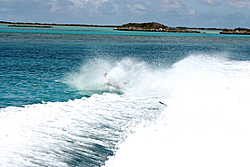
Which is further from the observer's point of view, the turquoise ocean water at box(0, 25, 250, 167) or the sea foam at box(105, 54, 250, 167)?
the turquoise ocean water at box(0, 25, 250, 167)

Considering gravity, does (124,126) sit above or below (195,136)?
below

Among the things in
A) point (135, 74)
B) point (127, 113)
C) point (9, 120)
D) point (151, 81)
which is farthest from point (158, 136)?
point (135, 74)

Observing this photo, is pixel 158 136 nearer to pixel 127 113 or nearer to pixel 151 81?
pixel 127 113

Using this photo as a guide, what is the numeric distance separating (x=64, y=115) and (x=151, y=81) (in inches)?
395

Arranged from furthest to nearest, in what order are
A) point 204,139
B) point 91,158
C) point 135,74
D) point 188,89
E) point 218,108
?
point 135,74, point 188,89, point 218,108, point 204,139, point 91,158

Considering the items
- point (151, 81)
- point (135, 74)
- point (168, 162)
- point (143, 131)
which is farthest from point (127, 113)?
point (135, 74)

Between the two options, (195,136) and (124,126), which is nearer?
(195,136)

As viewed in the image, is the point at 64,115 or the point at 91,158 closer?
the point at 91,158

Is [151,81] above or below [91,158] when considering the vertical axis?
above

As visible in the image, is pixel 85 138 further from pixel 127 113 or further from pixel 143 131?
pixel 127 113

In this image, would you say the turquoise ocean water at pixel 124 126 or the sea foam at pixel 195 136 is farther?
the turquoise ocean water at pixel 124 126

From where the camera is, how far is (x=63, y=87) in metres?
19.8

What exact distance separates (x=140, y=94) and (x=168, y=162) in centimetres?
982

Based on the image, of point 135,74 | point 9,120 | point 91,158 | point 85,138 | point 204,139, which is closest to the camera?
point 91,158
